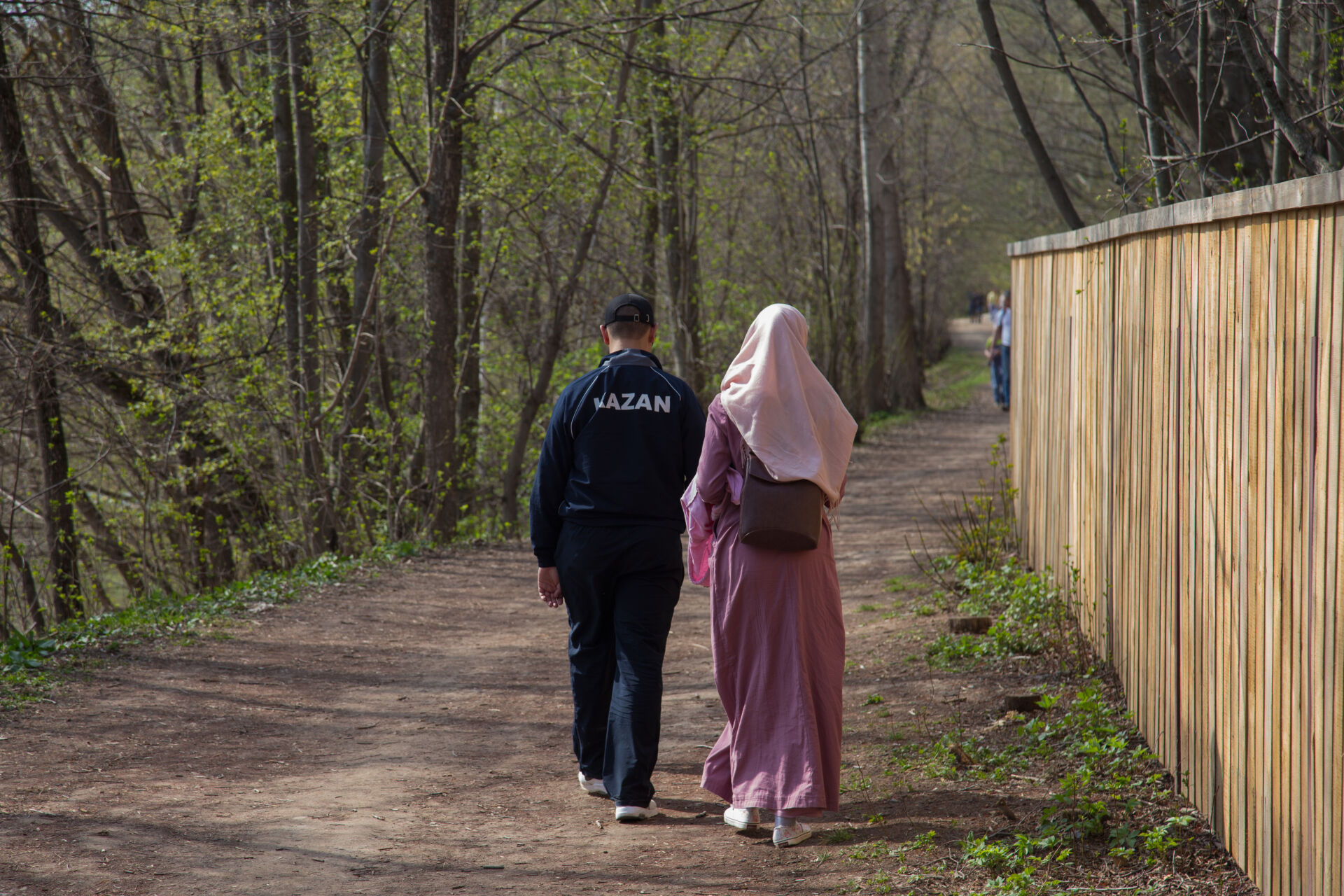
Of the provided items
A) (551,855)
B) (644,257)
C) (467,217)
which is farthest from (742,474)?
(644,257)

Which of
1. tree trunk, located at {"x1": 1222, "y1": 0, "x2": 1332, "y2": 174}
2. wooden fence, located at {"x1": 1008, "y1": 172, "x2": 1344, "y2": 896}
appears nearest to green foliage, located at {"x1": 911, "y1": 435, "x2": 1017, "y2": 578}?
wooden fence, located at {"x1": 1008, "y1": 172, "x2": 1344, "y2": 896}

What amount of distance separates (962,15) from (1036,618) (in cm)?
1589

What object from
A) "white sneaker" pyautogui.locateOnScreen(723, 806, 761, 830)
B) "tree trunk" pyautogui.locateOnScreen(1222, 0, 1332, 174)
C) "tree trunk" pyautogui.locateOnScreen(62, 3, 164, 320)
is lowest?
"white sneaker" pyautogui.locateOnScreen(723, 806, 761, 830)

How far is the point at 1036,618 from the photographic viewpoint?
671 cm

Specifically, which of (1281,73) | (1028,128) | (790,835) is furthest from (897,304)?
(790,835)

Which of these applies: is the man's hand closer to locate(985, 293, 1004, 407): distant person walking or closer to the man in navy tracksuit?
the man in navy tracksuit

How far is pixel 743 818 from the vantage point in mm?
4355

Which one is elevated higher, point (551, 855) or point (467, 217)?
point (467, 217)

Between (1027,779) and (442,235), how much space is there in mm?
8746

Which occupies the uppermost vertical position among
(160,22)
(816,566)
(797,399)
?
(160,22)

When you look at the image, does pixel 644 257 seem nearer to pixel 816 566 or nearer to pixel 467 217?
pixel 467 217

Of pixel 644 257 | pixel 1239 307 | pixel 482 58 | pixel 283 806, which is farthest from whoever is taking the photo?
pixel 644 257

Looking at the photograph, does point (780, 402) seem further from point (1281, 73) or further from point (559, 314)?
point (559, 314)

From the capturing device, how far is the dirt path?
4.05 metres
